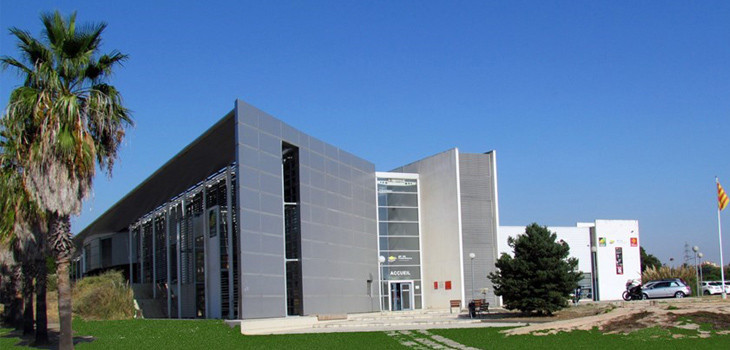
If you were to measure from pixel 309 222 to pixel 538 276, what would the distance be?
36.3 ft

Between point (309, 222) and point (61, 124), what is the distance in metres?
18.0

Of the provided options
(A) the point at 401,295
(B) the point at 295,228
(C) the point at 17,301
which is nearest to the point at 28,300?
(C) the point at 17,301

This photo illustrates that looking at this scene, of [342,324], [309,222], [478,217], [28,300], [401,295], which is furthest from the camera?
[401,295]

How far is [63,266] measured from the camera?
1922 centimetres

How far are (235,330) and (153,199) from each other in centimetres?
2099

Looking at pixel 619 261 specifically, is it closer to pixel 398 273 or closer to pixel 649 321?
pixel 398 273

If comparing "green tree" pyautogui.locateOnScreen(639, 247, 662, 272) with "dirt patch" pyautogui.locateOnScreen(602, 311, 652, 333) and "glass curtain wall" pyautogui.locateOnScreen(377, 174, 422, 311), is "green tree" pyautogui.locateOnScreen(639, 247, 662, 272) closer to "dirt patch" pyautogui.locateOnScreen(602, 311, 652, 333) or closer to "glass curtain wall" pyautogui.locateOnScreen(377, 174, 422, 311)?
"glass curtain wall" pyautogui.locateOnScreen(377, 174, 422, 311)

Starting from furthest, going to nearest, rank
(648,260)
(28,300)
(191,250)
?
(648,260), (191,250), (28,300)

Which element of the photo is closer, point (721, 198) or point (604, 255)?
point (721, 198)

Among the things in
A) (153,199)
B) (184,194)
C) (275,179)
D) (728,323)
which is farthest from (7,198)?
(728,323)

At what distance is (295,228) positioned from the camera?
35500mm

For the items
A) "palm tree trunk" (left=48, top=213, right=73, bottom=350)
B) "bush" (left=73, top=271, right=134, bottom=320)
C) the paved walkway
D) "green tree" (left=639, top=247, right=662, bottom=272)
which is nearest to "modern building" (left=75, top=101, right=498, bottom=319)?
the paved walkway

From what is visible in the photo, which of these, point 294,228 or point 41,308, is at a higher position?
point 294,228

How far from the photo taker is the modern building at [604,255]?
2175 inches
